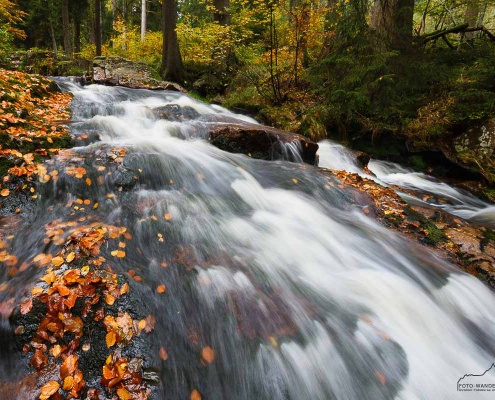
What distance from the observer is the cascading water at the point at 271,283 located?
2357mm

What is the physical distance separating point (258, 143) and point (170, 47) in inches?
292

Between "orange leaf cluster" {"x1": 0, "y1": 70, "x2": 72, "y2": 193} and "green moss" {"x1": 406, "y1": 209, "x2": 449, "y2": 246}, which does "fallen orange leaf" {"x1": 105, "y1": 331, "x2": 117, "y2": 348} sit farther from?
"green moss" {"x1": 406, "y1": 209, "x2": 449, "y2": 246}

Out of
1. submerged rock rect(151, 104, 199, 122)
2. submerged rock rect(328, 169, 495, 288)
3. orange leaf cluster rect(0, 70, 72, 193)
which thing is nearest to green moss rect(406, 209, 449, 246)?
submerged rock rect(328, 169, 495, 288)

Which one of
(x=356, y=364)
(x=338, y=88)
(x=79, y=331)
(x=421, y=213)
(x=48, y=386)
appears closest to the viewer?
(x=48, y=386)

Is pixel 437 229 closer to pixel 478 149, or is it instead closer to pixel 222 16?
pixel 478 149

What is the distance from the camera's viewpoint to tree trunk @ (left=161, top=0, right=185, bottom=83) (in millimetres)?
10984

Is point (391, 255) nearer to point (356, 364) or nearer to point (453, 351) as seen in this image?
point (453, 351)

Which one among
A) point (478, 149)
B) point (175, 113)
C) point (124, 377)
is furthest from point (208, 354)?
point (478, 149)

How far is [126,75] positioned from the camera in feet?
34.3

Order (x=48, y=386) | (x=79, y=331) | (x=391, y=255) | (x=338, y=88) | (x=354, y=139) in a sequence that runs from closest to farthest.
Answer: (x=48, y=386), (x=79, y=331), (x=391, y=255), (x=338, y=88), (x=354, y=139)

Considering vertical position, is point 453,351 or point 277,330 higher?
point 277,330

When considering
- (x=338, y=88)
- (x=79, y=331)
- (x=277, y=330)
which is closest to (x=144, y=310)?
(x=79, y=331)

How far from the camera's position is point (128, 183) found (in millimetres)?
4035

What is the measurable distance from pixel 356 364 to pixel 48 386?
7.35 feet
